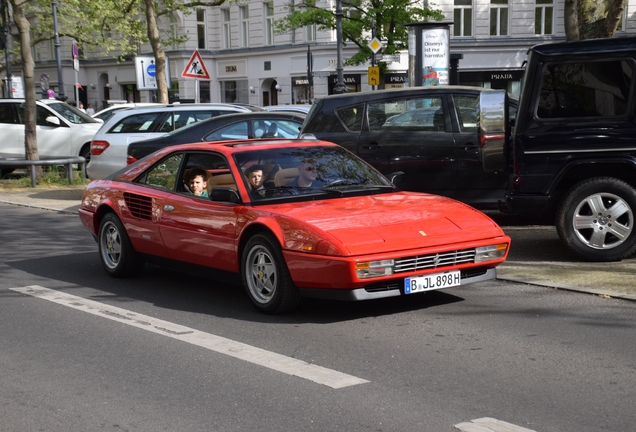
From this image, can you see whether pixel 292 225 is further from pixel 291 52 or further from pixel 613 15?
pixel 291 52

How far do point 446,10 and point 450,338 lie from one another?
39252mm

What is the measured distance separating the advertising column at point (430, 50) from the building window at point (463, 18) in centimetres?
2419

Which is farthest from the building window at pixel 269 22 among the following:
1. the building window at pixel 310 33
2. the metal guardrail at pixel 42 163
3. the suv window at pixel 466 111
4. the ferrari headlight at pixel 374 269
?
the ferrari headlight at pixel 374 269

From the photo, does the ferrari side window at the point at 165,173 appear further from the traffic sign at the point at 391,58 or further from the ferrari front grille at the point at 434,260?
the traffic sign at the point at 391,58

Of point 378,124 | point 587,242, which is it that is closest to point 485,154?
point 587,242

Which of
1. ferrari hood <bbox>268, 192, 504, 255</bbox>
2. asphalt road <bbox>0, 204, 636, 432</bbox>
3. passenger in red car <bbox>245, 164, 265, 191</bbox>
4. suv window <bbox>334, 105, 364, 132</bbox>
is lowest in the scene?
asphalt road <bbox>0, 204, 636, 432</bbox>

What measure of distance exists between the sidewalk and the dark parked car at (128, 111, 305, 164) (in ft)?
13.3

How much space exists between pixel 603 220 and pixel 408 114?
10.7 feet

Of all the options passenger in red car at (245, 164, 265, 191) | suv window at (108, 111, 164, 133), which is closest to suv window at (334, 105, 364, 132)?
passenger in red car at (245, 164, 265, 191)

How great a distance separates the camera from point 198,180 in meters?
8.63

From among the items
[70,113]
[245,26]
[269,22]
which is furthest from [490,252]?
[245,26]

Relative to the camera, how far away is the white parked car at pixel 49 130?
2236 cm

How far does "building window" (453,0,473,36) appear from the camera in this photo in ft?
145

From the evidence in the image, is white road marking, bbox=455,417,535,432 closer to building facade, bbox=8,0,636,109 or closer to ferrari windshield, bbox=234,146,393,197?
ferrari windshield, bbox=234,146,393,197
